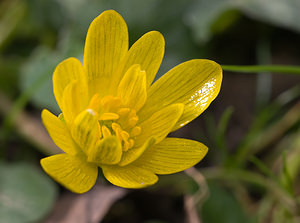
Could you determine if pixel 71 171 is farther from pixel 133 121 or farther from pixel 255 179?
pixel 255 179

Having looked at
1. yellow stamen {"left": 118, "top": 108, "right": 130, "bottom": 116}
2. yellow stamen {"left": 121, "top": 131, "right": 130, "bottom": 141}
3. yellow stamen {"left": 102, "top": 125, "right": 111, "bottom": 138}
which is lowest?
yellow stamen {"left": 121, "top": 131, "right": 130, "bottom": 141}

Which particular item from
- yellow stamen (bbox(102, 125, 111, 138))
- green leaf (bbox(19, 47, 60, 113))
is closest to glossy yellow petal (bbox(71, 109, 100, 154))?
yellow stamen (bbox(102, 125, 111, 138))

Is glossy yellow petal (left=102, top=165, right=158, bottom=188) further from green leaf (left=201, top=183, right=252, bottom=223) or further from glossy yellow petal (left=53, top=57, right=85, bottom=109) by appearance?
green leaf (left=201, top=183, right=252, bottom=223)

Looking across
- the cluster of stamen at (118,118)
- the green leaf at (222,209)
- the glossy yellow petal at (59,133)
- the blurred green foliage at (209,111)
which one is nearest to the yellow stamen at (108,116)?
the cluster of stamen at (118,118)

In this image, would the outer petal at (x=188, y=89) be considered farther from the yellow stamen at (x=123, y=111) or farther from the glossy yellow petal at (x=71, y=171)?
the glossy yellow petal at (x=71, y=171)

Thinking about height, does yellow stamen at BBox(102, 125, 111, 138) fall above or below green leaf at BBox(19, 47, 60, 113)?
above

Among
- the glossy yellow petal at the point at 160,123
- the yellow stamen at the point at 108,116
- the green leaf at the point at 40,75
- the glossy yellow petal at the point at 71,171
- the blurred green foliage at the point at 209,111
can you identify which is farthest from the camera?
the green leaf at the point at 40,75
